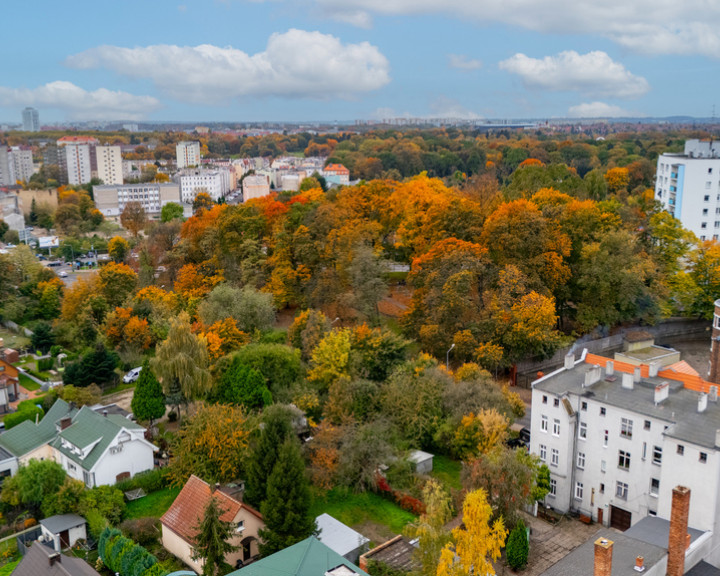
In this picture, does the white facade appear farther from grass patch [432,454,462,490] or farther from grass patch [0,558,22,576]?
grass patch [432,454,462,490]

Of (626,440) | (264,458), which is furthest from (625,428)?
(264,458)

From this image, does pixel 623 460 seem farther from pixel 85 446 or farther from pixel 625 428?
pixel 85 446

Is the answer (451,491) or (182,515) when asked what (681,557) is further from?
(182,515)

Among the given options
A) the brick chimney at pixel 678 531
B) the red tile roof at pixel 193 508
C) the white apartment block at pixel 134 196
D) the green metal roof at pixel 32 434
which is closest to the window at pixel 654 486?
the brick chimney at pixel 678 531

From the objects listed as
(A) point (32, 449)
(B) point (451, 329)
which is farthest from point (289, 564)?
(B) point (451, 329)

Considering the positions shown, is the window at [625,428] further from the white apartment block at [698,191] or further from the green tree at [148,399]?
the white apartment block at [698,191]

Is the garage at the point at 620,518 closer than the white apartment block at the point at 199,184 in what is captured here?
Yes

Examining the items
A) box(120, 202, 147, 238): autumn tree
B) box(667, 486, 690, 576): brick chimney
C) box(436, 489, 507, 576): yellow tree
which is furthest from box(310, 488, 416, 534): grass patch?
box(120, 202, 147, 238): autumn tree
